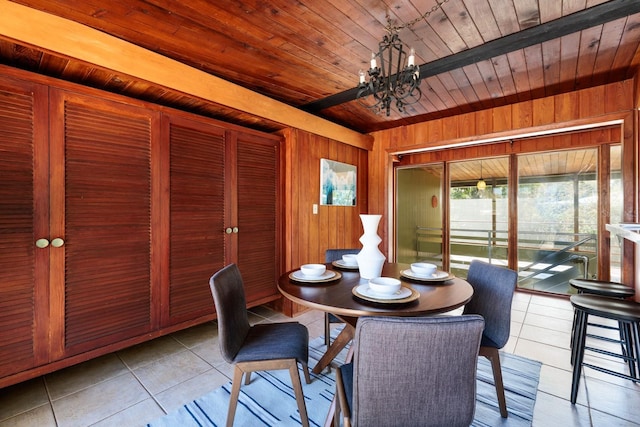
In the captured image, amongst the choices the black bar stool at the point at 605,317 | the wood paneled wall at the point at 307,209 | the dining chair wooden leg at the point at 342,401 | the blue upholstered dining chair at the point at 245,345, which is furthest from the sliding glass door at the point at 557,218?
the dining chair wooden leg at the point at 342,401

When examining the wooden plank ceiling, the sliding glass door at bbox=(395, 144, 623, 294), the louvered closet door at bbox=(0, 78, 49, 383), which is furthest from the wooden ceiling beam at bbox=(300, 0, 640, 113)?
the louvered closet door at bbox=(0, 78, 49, 383)

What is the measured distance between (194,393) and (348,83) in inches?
112

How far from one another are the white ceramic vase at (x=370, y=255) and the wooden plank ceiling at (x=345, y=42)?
134 centimetres

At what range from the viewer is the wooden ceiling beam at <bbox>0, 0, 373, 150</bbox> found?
1504 millimetres

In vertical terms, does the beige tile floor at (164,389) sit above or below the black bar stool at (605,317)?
below

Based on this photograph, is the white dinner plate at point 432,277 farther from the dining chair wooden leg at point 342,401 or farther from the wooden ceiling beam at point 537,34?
the wooden ceiling beam at point 537,34

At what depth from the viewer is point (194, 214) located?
2.43m

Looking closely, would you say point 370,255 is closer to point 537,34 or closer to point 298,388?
point 298,388

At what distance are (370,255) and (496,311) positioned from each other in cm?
80

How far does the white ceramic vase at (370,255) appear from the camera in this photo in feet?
5.55

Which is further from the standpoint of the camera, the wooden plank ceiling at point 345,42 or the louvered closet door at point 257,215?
the louvered closet door at point 257,215

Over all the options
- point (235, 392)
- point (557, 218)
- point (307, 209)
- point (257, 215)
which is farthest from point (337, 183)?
point (557, 218)

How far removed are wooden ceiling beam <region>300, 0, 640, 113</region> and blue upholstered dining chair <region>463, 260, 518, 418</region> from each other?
1.62 metres

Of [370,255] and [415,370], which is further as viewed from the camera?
[370,255]
